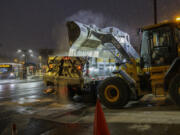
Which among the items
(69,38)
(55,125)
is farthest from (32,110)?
(69,38)

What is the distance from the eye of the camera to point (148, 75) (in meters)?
→ 7.24

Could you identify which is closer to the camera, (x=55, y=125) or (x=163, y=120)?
(x=163, y=120)

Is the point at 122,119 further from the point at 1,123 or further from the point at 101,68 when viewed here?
the point at 101,68

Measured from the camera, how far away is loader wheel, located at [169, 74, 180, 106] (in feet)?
20.1

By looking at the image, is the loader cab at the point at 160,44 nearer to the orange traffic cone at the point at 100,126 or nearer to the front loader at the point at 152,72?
the front loader at the point at 152,72

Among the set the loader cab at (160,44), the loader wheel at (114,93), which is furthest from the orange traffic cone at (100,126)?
the loader cab at (160,44)

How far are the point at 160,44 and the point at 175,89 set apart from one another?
1678 mm

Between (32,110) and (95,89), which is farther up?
(95,89)

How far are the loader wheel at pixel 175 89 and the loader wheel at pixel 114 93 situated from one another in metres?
1.63

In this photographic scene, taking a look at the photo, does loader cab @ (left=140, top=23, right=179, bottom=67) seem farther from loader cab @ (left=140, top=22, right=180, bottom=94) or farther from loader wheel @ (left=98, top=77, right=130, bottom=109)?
loader wheel @ (left=98, top=77, right=130, bottom=109)

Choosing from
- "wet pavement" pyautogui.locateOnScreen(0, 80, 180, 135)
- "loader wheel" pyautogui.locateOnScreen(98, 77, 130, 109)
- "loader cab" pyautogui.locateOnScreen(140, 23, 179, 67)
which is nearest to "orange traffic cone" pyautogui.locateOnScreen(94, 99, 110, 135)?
"wet pavement" pyautogui.locateOnScreen(0, 80, 180, 135)

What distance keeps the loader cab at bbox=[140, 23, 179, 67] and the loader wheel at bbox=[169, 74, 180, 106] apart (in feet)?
2.72

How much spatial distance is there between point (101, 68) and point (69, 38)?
2365mm

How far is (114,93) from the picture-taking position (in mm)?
7520
